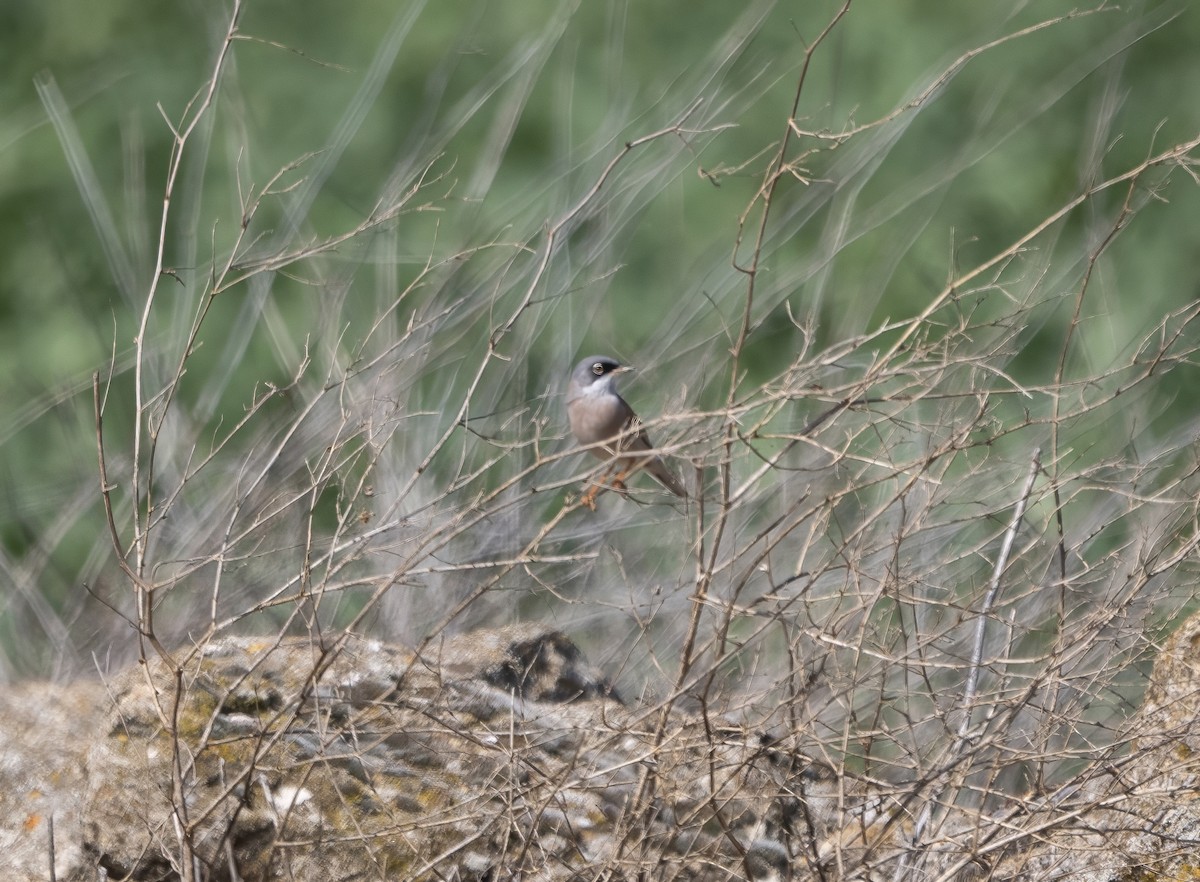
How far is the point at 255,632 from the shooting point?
15.0 feet

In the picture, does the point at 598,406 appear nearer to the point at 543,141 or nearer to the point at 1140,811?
the point at 1140,811

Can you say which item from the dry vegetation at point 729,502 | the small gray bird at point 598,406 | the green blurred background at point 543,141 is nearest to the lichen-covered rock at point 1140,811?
the dry vegetation at point 729,502

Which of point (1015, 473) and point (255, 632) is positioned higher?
point (1015, 473)

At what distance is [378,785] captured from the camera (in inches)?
→ 121

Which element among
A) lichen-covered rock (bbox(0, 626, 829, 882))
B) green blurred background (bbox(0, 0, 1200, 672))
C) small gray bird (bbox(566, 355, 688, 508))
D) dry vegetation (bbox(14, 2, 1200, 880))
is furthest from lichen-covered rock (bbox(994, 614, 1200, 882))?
green blurred background (bbox(0, 0, 1200, 672))

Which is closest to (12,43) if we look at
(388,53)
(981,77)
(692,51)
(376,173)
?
(376,173)

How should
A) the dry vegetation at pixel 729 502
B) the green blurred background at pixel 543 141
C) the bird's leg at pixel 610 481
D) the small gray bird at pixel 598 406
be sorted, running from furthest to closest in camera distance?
the green blurred background at pixel 543 141, the small gray bird at pixel 598 406, the bird's leg at pixel 610 481, the dry vegetation at pixel 729 502

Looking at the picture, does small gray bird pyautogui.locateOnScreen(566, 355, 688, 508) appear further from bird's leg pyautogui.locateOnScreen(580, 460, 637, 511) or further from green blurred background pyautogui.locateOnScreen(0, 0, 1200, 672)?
green blurred background pyautogui.locateOnScreen(0, 0, 1200, 672)

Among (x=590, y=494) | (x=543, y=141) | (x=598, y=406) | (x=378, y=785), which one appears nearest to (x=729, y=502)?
(x=590, y=494)

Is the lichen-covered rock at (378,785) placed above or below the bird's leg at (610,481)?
below

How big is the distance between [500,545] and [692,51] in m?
3.95

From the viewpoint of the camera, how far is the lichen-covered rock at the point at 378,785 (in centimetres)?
282

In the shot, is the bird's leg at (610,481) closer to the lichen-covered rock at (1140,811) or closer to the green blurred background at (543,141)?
the lichen-covered rock at (1140,811)

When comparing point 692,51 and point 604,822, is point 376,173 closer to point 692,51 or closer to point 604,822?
point 692,51
